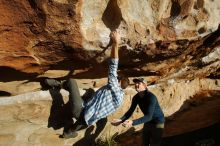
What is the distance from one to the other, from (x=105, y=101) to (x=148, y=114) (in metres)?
0.66

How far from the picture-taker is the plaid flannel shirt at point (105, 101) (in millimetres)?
5195

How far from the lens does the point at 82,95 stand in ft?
20.0

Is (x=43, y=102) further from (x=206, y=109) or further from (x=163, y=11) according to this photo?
(x=206, y=109)

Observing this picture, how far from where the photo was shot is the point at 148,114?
511cm

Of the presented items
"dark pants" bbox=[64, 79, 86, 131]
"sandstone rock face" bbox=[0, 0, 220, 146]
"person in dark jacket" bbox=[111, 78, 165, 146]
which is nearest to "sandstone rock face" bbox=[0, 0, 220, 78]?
"sandstone rock face" bbox=[0, 0, 220, 146]

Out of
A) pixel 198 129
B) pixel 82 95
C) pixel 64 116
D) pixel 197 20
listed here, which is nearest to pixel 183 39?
pixel 197 20

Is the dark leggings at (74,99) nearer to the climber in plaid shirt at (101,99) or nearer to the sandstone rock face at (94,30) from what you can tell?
the climber in plaid shirt at (101,99)

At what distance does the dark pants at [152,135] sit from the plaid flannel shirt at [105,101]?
2.17ft

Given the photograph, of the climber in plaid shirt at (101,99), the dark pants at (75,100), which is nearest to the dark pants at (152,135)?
the climber in plaid shirt at (101,99)

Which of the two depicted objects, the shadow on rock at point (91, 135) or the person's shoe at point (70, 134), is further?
the shadow on rock at point (91, 135)

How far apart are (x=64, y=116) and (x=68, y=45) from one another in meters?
1.60

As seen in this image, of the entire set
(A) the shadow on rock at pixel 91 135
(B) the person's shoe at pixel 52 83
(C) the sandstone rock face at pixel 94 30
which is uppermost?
(C) the sandstone rock face at pixel 94 30

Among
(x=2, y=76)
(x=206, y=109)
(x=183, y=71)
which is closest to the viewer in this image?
(x=2, y=76)

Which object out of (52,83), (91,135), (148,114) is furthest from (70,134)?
(148,114)
